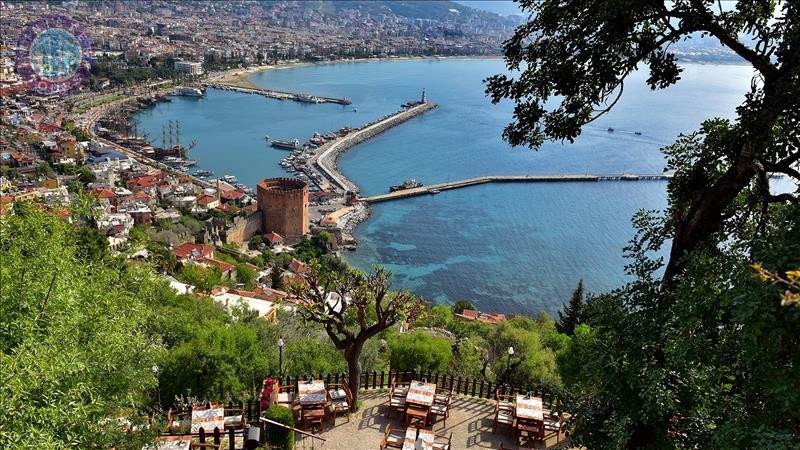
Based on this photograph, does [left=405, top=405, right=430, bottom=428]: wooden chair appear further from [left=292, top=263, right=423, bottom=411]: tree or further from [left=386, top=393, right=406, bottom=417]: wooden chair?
[left=292, top=263, right=423, bottom=411]: tree

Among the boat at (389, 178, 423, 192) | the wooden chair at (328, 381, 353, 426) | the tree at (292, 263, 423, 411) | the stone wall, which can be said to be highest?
the tree at (292, 263, 423, 411)

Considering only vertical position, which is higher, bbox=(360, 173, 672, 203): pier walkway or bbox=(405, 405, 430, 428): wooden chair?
bbox=(405, 405, 430, 428): wooden chair

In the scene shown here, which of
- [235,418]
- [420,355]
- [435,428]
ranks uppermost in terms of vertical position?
Result: [235,418]

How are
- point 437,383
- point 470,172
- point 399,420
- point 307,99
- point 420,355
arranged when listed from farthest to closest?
point 307,99
point 470,172
point 420,355
point 437,383
point 399,420

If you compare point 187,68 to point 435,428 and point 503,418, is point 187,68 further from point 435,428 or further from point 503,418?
point 503,418

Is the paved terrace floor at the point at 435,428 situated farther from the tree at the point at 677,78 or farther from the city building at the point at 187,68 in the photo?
the city building at the point at 187,68

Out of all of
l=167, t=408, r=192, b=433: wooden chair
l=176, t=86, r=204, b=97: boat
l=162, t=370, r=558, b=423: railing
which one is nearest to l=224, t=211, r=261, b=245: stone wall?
l=162, t=370, r=558, b=423: railing

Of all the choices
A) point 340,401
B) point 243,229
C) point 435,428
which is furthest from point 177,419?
point 243,229

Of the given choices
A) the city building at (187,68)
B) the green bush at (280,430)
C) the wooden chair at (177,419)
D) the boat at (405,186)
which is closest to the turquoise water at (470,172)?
the boat at (405,186)
